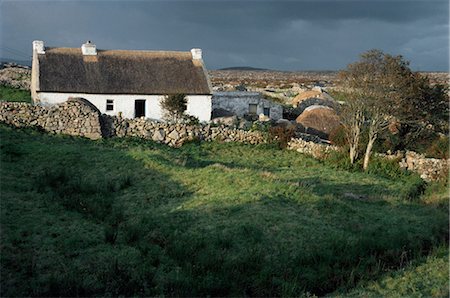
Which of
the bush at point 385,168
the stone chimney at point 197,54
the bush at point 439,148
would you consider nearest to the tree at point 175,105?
the stone chimney at point 197,54

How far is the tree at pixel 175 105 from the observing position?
100ft

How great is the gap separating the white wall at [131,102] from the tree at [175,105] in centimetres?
154

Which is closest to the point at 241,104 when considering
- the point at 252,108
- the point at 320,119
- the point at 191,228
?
the point at 252,108

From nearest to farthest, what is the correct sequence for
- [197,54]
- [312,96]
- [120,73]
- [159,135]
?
[159,135], [120,73], [197,54], [312,96]

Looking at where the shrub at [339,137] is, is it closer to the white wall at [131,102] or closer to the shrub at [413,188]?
the shrub at [413,188]

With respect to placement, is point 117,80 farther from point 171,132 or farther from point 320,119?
point 320,119

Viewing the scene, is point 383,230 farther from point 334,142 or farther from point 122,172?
point 334,142

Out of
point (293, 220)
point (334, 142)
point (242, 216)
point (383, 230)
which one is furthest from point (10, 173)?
point (334, 142)

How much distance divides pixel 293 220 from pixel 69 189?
7937mm

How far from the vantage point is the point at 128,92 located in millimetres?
32344

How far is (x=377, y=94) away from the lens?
23.3 m

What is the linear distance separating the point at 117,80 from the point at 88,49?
3.58 meters

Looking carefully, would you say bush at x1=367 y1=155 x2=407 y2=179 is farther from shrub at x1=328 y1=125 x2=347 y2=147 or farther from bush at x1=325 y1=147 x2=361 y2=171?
shrub at x1=328 y1=125 x2=347 y2=147

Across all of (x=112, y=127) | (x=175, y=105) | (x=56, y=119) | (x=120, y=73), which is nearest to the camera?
(x=56, y=119)
